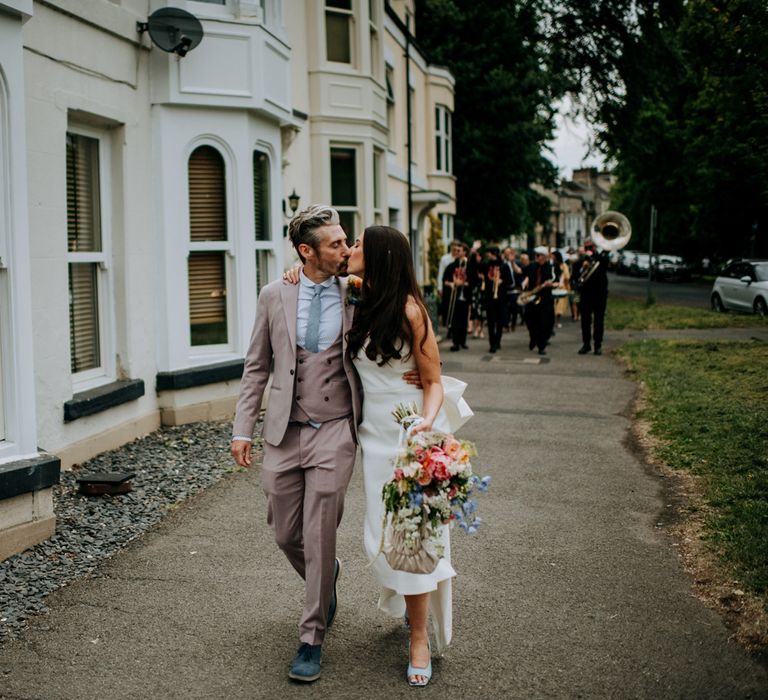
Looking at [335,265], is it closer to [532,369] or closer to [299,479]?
[299,479]

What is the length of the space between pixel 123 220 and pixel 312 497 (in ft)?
18.2

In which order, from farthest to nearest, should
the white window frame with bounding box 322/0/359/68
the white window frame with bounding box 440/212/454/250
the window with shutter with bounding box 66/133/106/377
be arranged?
the white window frame with bounding box 440/212/454/250, the white window frame with bounding box 322/0/359/68, the window with shutter with bounding box 66/133/106/377

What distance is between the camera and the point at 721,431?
9078 mm

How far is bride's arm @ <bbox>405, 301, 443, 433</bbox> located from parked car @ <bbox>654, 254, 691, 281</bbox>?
50.9 m

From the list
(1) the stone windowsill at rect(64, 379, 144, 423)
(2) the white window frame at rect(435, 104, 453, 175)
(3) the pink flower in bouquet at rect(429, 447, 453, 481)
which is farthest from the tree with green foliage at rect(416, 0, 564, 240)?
(3) the pink flower in bouquet at rect(429, 447, 453, 481)

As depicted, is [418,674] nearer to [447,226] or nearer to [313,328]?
[313,328]

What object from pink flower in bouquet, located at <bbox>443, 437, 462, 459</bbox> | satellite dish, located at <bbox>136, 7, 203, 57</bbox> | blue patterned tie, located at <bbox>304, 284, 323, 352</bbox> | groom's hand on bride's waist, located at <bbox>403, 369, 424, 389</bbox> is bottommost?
pink flower in bouquet, located at <bbox>443, 437, 462, 459</bbox>

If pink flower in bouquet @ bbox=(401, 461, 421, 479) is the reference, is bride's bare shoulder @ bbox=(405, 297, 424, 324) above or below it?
above

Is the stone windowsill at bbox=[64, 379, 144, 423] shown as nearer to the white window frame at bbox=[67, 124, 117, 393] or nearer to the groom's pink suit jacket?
the white window frame at bbox=[67, 124, 117, 393]

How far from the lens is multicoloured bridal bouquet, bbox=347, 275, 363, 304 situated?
427 centimetres

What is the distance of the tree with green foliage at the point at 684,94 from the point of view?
1470 centimetres

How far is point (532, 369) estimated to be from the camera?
1489 centimetres

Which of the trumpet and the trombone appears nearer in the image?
the trumpet

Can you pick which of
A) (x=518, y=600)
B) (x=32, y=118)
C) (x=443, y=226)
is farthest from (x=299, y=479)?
(x=443, y=226)
